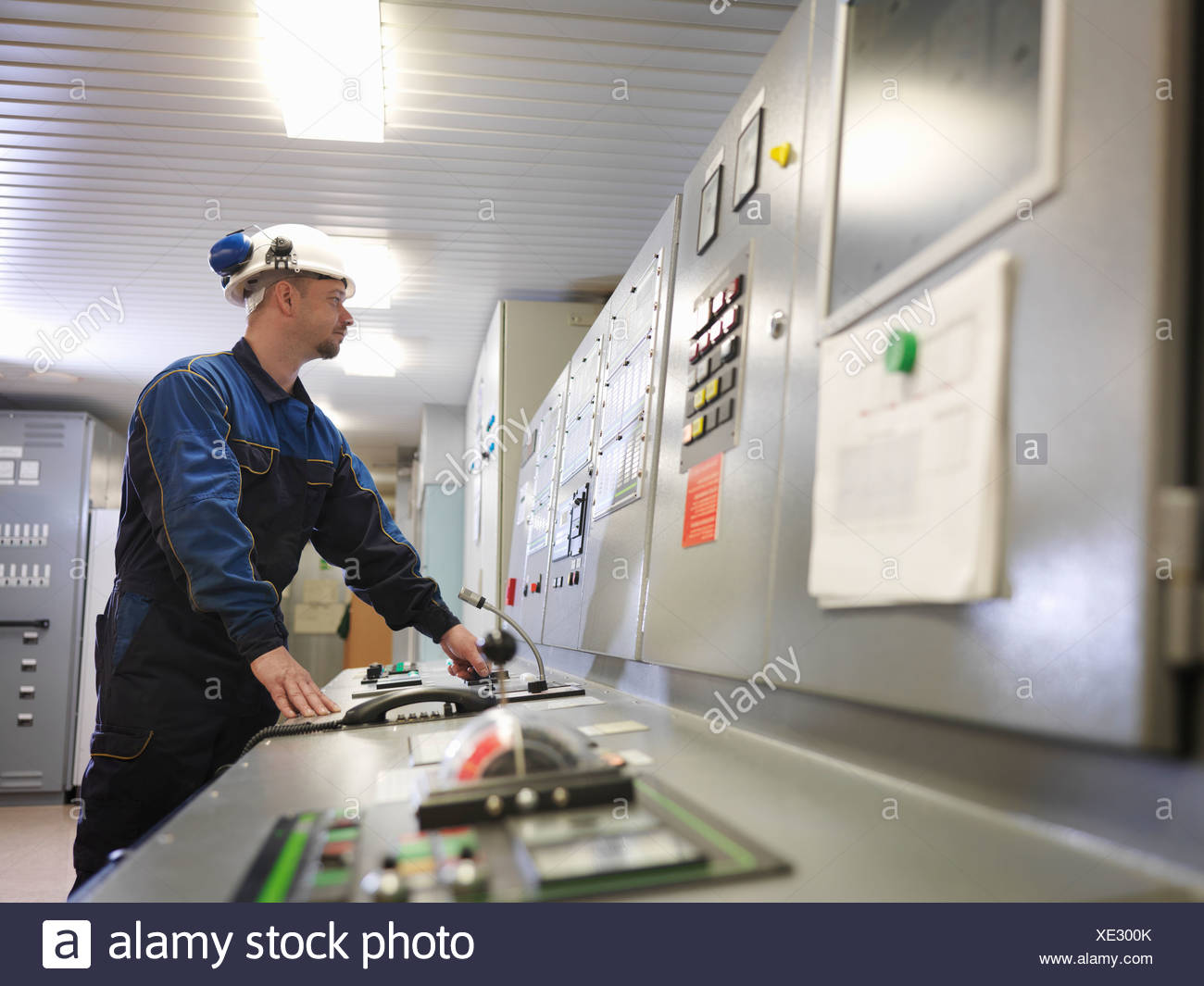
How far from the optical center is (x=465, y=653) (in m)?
1.96

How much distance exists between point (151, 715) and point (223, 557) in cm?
41

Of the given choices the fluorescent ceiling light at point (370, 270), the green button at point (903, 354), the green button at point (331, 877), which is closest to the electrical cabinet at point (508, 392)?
the fluorescent ceiling light at point (370, 270)

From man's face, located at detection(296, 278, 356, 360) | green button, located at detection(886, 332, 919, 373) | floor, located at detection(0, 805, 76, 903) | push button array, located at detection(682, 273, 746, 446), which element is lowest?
floor, located at detection(0, 805, 76, 903)

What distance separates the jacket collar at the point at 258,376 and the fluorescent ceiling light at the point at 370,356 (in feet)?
13.5

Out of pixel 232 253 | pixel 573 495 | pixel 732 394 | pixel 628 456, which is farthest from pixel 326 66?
pixel 732 394

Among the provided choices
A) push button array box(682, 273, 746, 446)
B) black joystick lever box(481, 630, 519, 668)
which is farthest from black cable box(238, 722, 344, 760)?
push button array box(682, 273, 746, 446)

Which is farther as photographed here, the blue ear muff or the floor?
the floor

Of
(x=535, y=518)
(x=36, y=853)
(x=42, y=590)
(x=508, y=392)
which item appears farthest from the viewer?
(x=42, y=590)

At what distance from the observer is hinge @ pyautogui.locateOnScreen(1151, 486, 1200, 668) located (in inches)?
19.9

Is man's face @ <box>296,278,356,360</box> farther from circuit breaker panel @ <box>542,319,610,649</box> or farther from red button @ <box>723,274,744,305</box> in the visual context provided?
red button @ <box>723,274,744,305</box>

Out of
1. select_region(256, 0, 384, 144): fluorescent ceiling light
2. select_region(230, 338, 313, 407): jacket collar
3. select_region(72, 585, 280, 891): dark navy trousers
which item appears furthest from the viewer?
select_region(256, 0, 384, 144): fluorescent ceiling light

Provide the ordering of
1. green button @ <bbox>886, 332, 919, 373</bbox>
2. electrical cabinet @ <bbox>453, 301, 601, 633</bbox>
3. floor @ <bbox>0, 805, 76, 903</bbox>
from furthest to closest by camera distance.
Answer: electrical cabinet @ <bbox>453, 301, 601, 633</bbox> < floor @ <bbox>0, 805, 76, 903</bbox> < green button @ <bbox>886, 332, 919, 373</bbox>

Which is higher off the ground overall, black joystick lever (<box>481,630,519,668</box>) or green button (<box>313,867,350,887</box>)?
black joystick lever (<box>481,630,519,668</box>)

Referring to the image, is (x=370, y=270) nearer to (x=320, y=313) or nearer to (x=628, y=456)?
(x=320, y=313)
